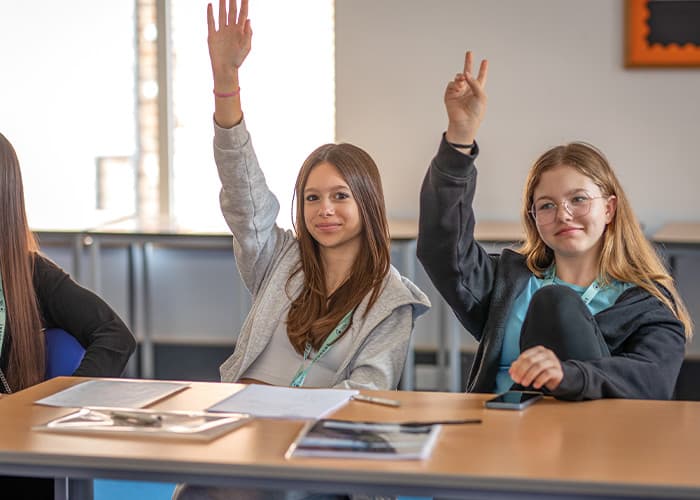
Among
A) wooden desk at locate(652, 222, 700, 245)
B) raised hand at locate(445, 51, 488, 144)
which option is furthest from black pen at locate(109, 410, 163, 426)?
wooden desk at locate(652, 222, 700, 245)

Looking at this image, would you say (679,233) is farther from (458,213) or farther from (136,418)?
(136,418)

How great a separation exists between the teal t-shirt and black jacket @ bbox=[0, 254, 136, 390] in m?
0.77

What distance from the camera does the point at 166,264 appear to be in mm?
5094

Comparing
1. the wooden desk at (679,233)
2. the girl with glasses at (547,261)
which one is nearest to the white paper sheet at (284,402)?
the girl with glasses at (547,261)

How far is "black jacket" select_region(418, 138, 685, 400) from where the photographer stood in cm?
185

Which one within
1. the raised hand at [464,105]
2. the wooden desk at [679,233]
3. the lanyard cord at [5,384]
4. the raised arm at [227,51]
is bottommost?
the lanyard cord at [5,384]

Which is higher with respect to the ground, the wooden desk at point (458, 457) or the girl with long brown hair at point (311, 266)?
the girl with long brown hair at point (311, 266)

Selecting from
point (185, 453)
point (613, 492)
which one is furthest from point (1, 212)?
point (613, 492)

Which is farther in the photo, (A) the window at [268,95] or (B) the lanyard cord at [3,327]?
(A) the window at [268,95]

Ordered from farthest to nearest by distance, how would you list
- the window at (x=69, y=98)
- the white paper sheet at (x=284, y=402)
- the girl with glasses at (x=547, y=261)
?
the window at (x=69, y=98) → the girl with glasses at (x=547, y=261) → the white paper sheet at (x=284, y=402)

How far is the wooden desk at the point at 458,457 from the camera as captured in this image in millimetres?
1249

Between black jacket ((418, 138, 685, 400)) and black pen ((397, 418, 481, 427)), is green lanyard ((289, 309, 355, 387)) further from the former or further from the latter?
black pen ((397, 418, 481, 427))

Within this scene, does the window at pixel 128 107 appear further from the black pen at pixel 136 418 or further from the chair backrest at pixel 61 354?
the black pen at pixel 136 418

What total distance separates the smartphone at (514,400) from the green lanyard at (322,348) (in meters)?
0.52
